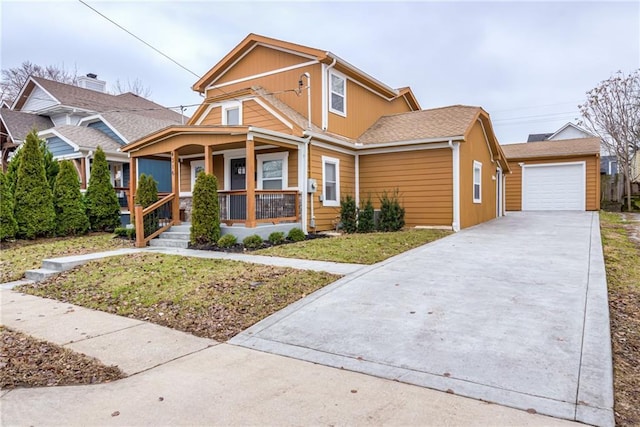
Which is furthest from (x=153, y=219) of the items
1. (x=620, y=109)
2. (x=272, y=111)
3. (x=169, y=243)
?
(x=620, y=109)

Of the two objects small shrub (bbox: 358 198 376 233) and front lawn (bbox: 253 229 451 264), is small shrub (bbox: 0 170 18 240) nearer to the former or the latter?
front lawn (bbox: 253 229 451 264)

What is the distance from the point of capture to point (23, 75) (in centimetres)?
2966

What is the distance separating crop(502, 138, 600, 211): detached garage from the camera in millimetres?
18828

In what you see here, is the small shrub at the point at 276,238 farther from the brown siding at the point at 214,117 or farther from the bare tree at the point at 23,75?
the bare tree at the point at 23,75

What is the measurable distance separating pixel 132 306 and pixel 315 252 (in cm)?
381

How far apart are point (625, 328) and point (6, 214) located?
42.7 ft

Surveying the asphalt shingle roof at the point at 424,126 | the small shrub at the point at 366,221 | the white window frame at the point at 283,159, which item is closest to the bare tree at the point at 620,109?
the asphalt shingle roof at the point at 424,126

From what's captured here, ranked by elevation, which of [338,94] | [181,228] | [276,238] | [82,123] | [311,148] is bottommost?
[276,238]

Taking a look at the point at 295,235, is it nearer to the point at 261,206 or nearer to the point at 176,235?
the point at 261,206

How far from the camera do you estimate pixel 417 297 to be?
495cm

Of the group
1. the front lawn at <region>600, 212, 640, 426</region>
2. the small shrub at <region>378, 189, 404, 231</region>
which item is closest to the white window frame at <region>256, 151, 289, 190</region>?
the small shrub at <region>378, 189, 404, 231</region>

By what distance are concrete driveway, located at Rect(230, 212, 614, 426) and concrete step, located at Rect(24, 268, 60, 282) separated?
4882 mm

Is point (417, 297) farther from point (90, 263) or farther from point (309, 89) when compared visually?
point (309, 89)


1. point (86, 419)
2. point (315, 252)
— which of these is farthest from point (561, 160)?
point (86, 419)
